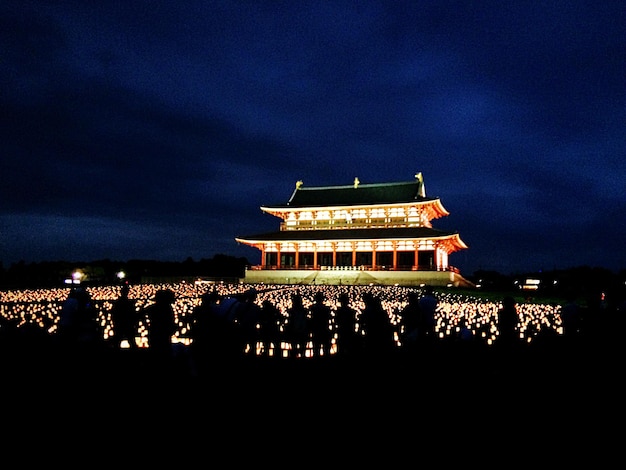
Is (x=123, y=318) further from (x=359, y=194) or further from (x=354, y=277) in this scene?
(x=359, y=194)

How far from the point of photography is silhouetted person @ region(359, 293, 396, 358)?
306 inches

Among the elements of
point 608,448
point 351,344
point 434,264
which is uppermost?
point 434,264

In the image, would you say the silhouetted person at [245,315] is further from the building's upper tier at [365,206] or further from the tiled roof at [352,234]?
the building's upper tier at [365,206]

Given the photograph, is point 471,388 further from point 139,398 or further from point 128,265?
point 128,265

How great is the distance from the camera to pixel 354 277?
3912 centimetres

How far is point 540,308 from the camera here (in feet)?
62.6

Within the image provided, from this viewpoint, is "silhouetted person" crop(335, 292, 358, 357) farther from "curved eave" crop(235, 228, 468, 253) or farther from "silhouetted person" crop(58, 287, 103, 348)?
"curved eave" crop(235, 228, 468, 253)

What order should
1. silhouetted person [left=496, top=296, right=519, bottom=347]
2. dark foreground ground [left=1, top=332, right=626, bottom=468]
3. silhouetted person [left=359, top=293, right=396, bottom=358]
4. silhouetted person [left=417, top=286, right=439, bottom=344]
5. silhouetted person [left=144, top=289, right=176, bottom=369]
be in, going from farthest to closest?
silhouetted person [left=496, top=296, right=519, bottom=347]
silhouetted person [left=417, top=286, right=439, bottom=344]
silhouetted person [left=359, top=293, right=396, bottom=358]
silhouetted person [left=144, top=289, right=176, bottom=369]
dark foreground ground [left=1, top=332, right=626, bottom=468]

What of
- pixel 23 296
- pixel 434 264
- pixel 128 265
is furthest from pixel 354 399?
pixel 128 265

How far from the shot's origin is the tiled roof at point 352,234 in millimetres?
40688

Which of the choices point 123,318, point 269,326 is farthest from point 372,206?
point 123,318

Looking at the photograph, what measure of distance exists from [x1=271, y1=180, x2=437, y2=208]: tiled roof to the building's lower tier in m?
8.71

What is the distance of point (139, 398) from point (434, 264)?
3770 cm

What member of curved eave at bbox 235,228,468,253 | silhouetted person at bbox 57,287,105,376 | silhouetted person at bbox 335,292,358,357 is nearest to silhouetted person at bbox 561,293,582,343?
silhouetted person at bbox 335,292,358,357
